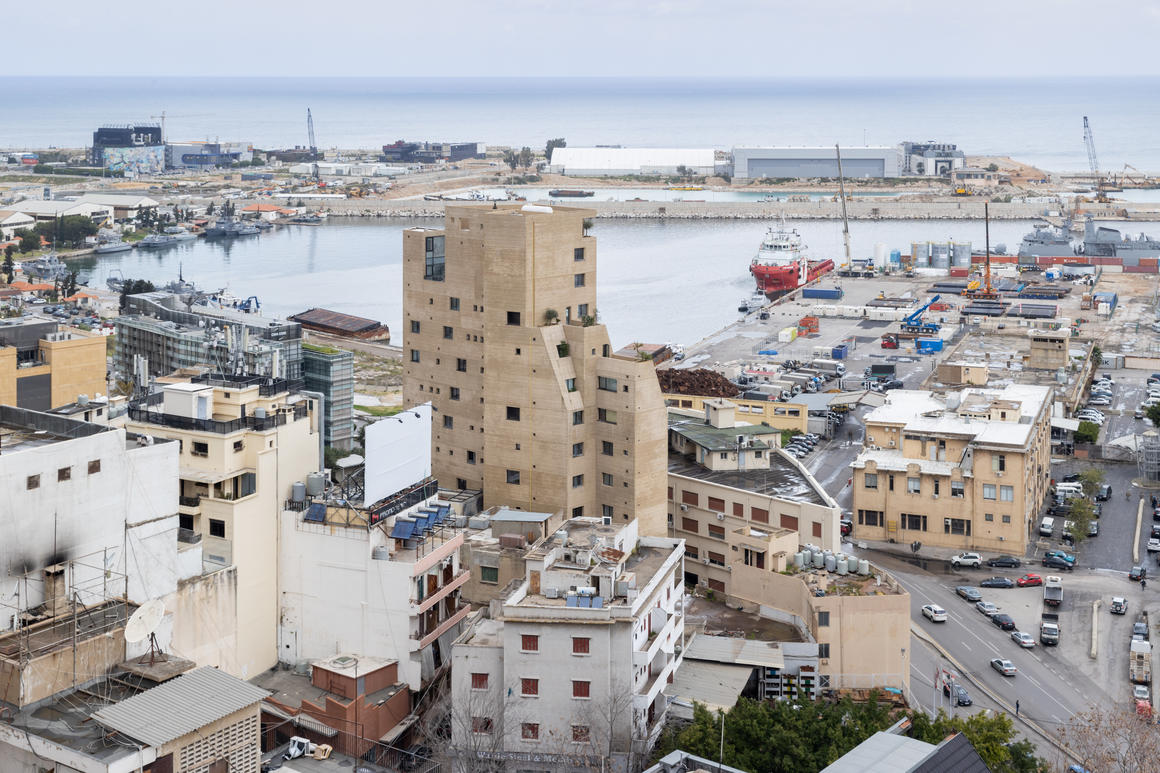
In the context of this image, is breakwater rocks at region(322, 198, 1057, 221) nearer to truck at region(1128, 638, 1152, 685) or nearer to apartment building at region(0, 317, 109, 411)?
apartment building at region(0, 317, 109, 411)

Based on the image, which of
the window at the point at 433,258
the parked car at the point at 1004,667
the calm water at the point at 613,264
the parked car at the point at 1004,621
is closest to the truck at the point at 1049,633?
the parked car at the point at 1004,621

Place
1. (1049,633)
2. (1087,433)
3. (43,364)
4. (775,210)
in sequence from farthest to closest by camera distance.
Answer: (775,210)
(1087,433)
(43,364)
(1049,633)

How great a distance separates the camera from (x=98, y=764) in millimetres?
12086

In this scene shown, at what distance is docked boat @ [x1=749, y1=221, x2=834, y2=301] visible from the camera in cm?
6331

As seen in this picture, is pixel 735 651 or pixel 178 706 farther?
pixel 735 651

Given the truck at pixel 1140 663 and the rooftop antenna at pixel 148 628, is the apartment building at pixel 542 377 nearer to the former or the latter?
the truck at pixel 1140 663

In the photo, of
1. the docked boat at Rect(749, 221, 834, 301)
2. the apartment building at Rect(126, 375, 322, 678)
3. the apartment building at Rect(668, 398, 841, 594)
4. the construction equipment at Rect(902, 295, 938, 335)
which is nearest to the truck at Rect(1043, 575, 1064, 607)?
the apartment building at Rect(668, 398, 841, 594)

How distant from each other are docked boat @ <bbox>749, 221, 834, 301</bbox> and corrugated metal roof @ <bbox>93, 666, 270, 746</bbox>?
50262 mm

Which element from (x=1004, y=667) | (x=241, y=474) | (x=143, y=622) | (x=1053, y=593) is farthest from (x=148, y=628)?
(x=1053, y=593)

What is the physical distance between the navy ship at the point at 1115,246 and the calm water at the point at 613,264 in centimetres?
1076

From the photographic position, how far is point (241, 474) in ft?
57.6

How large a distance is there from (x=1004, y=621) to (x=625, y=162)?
313 feet

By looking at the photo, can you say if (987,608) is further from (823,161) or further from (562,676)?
(823,161)

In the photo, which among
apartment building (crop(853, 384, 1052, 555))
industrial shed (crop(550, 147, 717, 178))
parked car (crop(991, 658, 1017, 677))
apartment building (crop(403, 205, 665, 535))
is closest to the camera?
parked car (crop(991, 658, 1017, 677))
